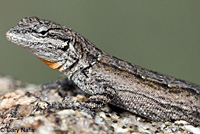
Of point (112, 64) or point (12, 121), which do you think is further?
point (112, 64)

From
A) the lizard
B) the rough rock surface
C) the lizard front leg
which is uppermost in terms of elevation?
the lizard

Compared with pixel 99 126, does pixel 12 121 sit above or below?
below

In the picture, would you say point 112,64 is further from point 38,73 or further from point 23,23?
point 38,73

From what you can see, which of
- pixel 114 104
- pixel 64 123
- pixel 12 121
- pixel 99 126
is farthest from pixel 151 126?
pixel 12 121

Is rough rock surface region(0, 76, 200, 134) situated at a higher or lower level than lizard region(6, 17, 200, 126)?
lower

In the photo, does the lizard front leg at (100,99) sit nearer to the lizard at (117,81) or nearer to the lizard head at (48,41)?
the lizard at (117,81)

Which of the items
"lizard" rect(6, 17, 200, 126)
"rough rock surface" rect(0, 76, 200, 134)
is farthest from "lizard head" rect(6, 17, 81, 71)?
"rough rock surface" rect(0, 76, 200, 134)

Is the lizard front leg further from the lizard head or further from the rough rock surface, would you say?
the lizard head

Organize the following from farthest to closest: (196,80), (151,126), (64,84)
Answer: (196,80), (64,84), (151,126)
